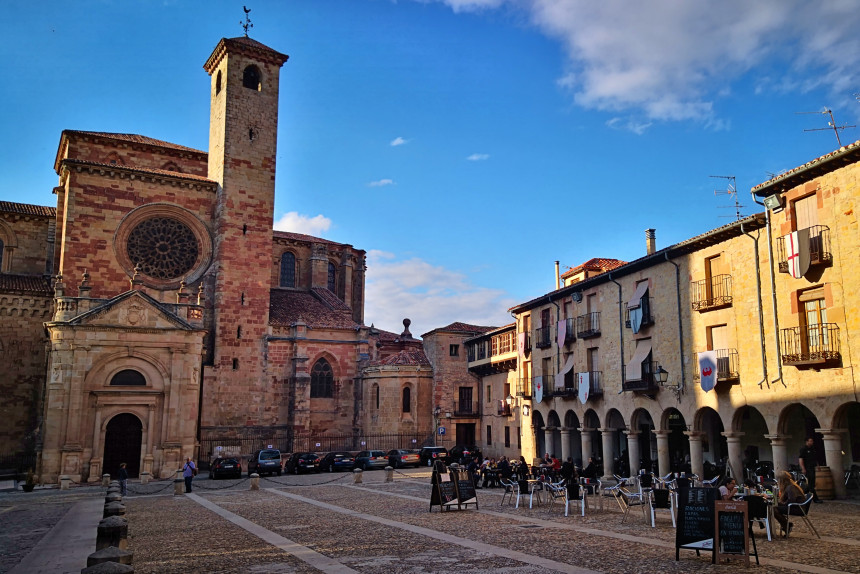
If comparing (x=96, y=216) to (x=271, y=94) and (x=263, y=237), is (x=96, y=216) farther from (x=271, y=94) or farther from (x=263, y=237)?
(x=271, y=94)

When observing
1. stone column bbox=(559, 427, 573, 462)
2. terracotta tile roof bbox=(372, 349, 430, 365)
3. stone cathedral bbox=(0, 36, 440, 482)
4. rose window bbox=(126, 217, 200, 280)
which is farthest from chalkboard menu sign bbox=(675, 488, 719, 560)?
rose window bbox=(126, 217, 200, 280)

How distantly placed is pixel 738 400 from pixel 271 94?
112 feet

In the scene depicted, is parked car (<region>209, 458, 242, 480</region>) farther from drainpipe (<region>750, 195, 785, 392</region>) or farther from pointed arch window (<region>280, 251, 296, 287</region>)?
drainpipe (<region>750, 195, 785, 392</region>)

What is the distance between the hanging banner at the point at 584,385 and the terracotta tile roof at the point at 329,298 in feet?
69.8

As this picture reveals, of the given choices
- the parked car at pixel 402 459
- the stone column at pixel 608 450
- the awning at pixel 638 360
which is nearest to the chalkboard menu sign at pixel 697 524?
the awning at pixel 638 360

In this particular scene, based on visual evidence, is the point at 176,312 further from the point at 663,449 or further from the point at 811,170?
the point at 811,170

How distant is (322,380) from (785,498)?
33.8m

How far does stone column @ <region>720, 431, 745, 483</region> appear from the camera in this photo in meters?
21.7

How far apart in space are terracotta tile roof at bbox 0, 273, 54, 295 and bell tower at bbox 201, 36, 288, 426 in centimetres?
884

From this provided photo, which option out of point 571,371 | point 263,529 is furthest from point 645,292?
point 263,529

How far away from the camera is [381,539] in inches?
533

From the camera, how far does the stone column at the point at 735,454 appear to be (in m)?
21.7

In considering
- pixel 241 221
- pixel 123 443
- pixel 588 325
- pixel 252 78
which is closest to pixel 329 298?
pixel 241 221

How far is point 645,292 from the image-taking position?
1036 inches
